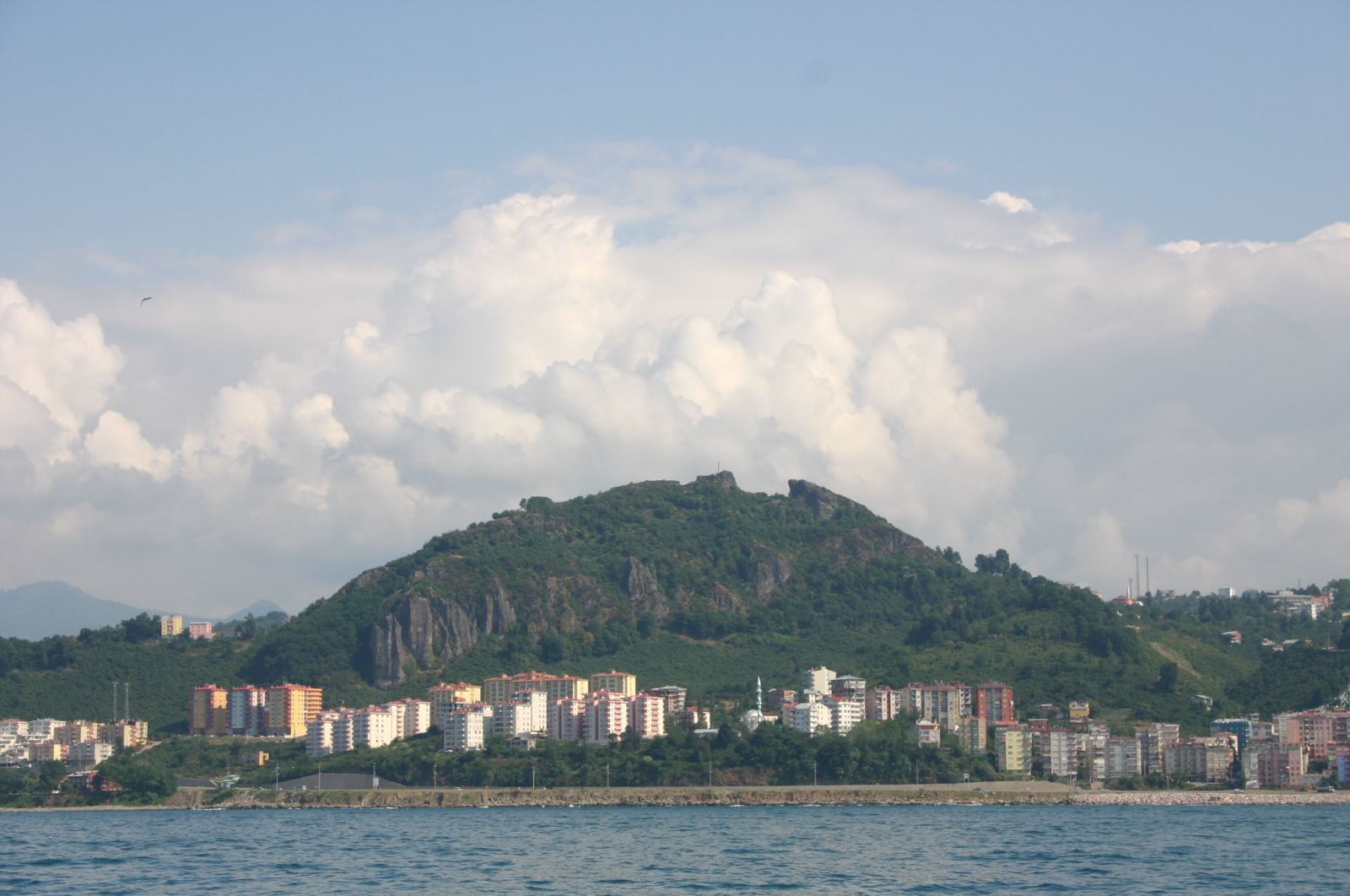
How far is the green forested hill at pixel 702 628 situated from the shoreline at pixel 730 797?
89.8 ft

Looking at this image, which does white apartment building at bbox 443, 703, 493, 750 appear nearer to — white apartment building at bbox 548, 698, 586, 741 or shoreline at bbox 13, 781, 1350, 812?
white apartment building at bbox 548, 698, 586, 741

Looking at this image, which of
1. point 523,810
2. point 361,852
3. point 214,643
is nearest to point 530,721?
point 523,810

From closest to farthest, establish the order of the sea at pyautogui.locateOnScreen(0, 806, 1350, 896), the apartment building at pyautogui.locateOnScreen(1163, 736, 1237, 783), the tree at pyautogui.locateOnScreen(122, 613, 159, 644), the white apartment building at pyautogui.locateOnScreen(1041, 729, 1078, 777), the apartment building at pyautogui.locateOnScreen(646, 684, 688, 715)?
the sea at pyautogui.locateOnScreen(0, 806, 1350, 896) → the apartment building at pyautogui.locateOnScreen(1163, 736, 1237, 783) → the white apartment building at pyautogui.locateOnScreen(1041, 729, 1078, 777) → the apartment building at pyautogui.locateOnScreen(646, 684, 688, 715) → the tree at pyautogui.locateOnScreen(122, 613, 159, 644)

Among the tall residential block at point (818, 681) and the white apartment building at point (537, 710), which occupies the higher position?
the tall residential block at point (818, 681)

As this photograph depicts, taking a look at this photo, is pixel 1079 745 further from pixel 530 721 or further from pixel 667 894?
pixel 667 894

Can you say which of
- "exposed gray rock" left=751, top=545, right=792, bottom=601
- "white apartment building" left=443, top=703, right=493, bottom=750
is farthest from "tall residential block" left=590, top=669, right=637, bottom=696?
"exposed gray rock" left=751, top=545, right=792, bottom=601

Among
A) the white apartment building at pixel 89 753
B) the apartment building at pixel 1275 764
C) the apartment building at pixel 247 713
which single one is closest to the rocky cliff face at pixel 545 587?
the apartment building at pixel 247 713

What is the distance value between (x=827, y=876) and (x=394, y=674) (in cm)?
10375

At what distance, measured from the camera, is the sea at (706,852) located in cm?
5006

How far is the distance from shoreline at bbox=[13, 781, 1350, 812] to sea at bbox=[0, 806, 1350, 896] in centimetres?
639

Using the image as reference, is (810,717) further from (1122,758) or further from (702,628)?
(702,628)

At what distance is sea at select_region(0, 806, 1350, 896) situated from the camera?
50062 mm

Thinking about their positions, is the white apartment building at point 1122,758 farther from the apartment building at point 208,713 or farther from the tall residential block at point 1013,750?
the apartment building at point 208,713

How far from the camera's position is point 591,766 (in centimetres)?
10738
